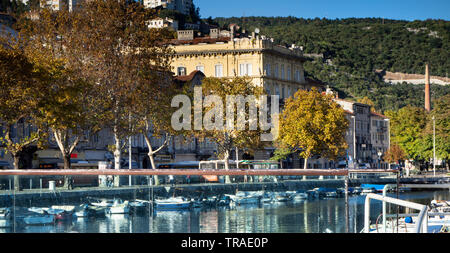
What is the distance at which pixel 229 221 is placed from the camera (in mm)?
11094

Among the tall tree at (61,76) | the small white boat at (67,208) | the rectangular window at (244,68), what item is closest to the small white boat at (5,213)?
the small white boat at (67,208)

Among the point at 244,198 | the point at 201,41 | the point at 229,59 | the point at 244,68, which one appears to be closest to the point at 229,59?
the point at 229,59

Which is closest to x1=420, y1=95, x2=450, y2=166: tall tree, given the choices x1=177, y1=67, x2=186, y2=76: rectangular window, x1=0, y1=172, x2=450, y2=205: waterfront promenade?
x1=177, y1=67, x2=186, y2=76: rectangular window

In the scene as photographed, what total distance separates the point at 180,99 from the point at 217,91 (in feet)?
27.0

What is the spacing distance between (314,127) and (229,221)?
270 ft

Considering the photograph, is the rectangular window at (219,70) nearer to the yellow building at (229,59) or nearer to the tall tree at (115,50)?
the yellow building at (229,59)

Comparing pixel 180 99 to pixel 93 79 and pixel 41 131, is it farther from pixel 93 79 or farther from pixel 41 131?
pixel 41 131

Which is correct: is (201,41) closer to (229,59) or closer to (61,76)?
(229,59)

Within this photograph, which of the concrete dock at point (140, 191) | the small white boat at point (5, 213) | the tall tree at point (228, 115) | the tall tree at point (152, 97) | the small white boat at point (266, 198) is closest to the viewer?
the small white boat at point (5, 213)

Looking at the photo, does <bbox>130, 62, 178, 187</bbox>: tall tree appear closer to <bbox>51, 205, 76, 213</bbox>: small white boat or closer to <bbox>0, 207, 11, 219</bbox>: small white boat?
<bbox>51, 205, 76, 213</bbox>: small white boat

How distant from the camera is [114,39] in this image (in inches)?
2050

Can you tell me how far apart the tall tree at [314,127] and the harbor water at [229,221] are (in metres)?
78.3

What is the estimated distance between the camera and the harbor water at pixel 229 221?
10.7 meters

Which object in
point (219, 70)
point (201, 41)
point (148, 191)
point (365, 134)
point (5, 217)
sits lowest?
point (5, 217)
